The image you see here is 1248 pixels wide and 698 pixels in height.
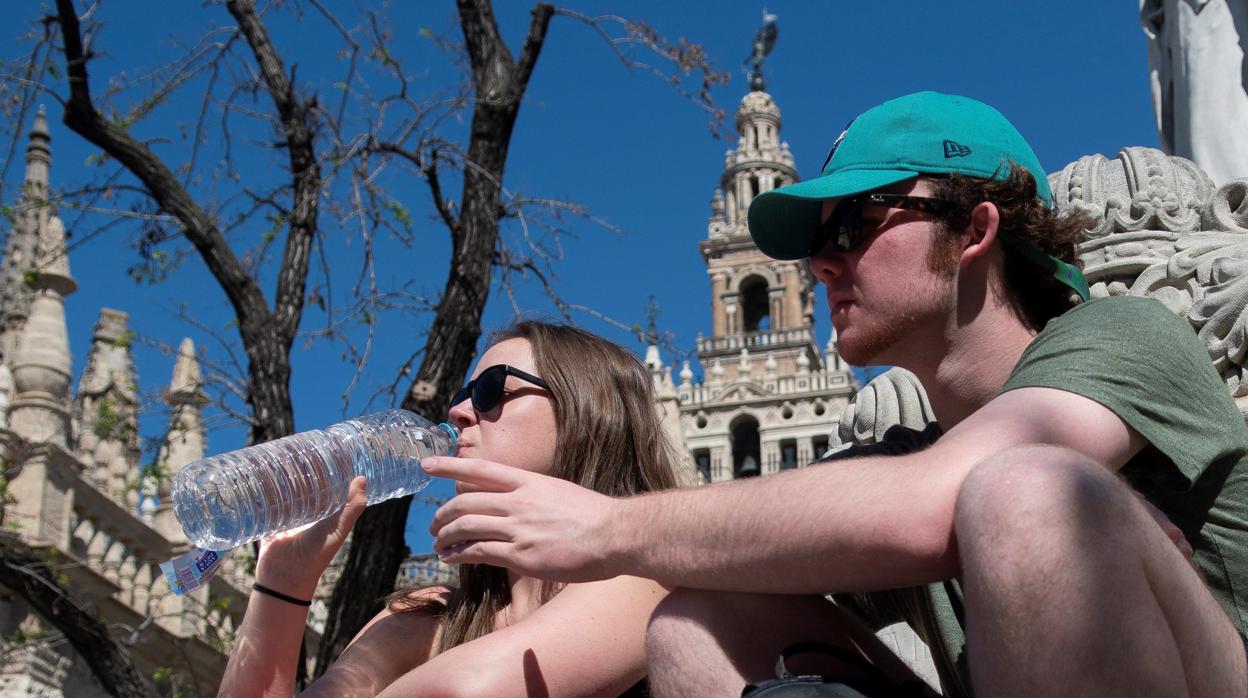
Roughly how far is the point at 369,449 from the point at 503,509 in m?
1.24

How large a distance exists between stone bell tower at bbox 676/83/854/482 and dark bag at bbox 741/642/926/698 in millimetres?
57551

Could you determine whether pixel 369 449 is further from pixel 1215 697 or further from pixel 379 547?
pixel 379 547

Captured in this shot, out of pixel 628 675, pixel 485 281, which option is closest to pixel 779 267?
pixel 485 281

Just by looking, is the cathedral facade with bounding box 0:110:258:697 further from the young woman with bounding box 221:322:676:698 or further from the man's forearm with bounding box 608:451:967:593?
the man's forearm with bounding box 608:451:967:593

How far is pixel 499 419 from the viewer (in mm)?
2926

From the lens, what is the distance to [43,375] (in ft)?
40.4

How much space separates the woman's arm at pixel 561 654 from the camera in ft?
8.09

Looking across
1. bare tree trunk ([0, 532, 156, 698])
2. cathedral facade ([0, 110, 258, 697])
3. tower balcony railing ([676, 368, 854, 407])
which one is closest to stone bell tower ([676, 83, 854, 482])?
tower balcony railing ([676, 368, 854, 407])

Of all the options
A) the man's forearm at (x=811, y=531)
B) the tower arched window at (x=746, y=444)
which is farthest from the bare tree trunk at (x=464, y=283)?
the tower arched window at (x=746, y=444)

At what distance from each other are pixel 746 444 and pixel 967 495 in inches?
2527

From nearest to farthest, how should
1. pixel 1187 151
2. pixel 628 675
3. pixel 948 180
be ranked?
1. pixel 948 180
2. pixel 628 675
3. pixel 1187 151

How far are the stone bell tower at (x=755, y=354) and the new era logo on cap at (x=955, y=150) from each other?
5711 centimetres

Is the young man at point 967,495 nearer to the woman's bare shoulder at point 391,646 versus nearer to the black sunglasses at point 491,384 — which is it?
the black sunglasses at point 491,384

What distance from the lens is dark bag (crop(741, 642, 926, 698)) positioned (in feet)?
5.82
